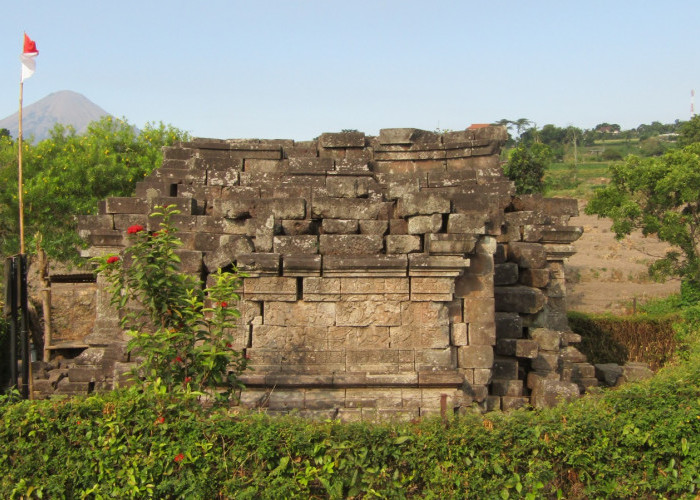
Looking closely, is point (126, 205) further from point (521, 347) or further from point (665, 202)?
point (665, 202)

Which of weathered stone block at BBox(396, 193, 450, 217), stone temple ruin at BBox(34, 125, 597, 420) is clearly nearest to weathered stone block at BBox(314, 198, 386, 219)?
stone temple ruin at BBox(34, 125, 597, 420)

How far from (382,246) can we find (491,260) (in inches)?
55.1

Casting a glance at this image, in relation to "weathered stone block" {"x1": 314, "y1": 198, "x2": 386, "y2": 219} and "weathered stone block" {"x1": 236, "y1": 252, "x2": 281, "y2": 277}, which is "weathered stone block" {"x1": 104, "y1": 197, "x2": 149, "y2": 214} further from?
"weathered stone block" {"x1": 314, "y1": 198, "x2": 386, "y2": 219}

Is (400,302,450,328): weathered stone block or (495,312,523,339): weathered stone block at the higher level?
(400,302,450,328): weathered stone block

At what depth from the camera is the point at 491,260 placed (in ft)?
24.9

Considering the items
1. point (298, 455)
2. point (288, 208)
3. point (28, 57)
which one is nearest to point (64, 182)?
point (28, 57)

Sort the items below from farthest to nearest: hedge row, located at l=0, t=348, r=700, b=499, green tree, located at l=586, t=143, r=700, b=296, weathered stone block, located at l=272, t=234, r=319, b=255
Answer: green tree, located at l=586, t=143, r=700, b=296 → weathered stone block, located at l=272, t=234, r=319, b=255 → hedge row, located at l=0, t=348, r=700, b=499

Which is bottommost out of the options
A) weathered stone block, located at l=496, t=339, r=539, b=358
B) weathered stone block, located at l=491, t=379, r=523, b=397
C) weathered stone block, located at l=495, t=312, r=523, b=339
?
weathered stone block, located at l=491, t=379, r=523, b=397

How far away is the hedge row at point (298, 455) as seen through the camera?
4961 millimetres

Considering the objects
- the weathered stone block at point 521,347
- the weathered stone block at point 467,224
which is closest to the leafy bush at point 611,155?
the weathered stone block at point 521,347

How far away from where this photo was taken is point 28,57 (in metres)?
8.59

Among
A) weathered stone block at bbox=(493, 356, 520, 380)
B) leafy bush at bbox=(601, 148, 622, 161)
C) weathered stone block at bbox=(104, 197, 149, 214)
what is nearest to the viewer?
weathered stone block at bbox=(493, 356, 520, 380)

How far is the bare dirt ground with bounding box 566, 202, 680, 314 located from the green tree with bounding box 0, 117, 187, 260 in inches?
643

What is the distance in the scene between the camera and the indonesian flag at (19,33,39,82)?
854cm
